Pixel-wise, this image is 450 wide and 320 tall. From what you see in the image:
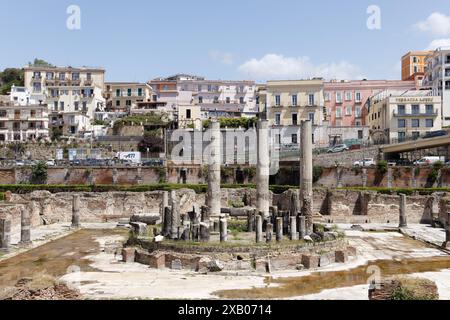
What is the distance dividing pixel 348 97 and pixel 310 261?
177 ft

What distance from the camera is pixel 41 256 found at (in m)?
30.1

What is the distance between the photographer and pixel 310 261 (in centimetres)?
2616

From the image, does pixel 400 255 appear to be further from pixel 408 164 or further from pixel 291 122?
pixel 291 122

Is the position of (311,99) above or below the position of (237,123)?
above

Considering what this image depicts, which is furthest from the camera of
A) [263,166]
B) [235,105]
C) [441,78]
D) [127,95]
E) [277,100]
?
[127,95]

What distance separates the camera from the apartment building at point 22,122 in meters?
79.2

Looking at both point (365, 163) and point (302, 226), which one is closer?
point (302, 226)

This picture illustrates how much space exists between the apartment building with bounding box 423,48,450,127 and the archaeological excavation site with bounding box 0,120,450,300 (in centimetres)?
2246

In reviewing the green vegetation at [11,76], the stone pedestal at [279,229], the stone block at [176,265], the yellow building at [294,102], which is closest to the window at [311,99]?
the yellow building at [294,102]

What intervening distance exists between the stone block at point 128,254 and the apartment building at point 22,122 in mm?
54617

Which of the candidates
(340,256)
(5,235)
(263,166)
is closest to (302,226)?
(340,256)

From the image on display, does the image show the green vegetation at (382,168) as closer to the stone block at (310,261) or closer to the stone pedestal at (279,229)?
the stone pedestal at (279,229)

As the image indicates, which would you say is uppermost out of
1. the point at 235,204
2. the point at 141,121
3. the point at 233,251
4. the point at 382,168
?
the point at 141,121

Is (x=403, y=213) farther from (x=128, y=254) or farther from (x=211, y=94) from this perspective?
(x=211, y=94)
